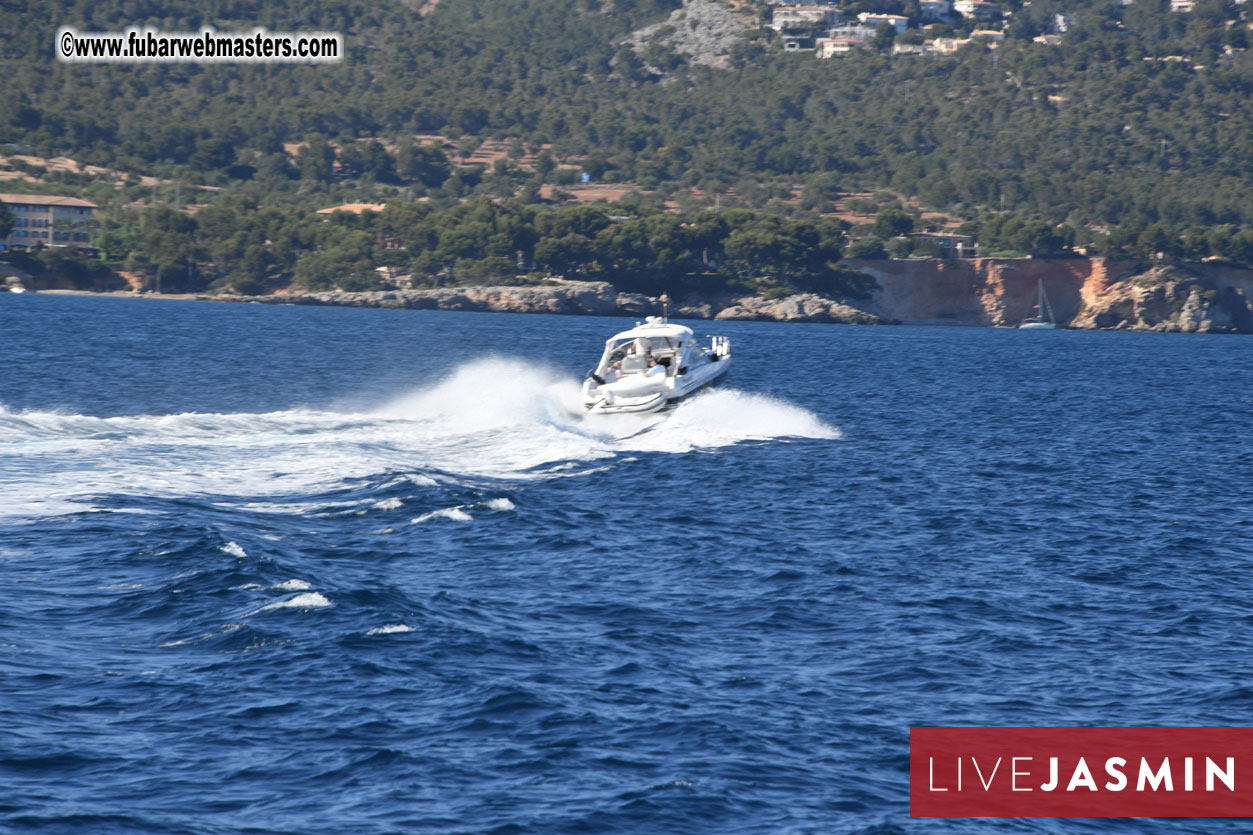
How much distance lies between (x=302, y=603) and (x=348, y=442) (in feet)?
56.5

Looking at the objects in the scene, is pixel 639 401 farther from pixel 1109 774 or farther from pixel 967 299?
pixel 967 299

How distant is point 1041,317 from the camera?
497 feet

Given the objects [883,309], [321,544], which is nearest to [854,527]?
[321,544]

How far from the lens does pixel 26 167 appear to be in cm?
16638

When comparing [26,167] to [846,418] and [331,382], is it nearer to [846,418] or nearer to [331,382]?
[331,382]

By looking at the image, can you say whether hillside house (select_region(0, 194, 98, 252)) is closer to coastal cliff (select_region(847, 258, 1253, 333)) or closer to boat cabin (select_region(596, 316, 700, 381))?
coastal cliff (select_region(847, 258, 1253, 333))

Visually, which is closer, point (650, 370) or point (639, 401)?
point (639, 401)

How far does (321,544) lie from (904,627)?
10595 mm

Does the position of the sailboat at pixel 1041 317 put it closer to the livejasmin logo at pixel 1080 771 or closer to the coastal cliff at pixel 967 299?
the coastal cliff at pixel 967 299

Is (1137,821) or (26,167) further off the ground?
(26,167)

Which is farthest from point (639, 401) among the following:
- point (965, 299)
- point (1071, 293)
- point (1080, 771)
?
point (1071, 293)

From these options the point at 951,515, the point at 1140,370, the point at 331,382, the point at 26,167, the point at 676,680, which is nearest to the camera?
the point at 676,680

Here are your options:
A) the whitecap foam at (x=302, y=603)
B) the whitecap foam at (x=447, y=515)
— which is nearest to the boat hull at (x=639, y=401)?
the whitecap foam at (x=447, y=515)

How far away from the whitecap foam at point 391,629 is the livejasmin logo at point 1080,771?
728 centimetres
